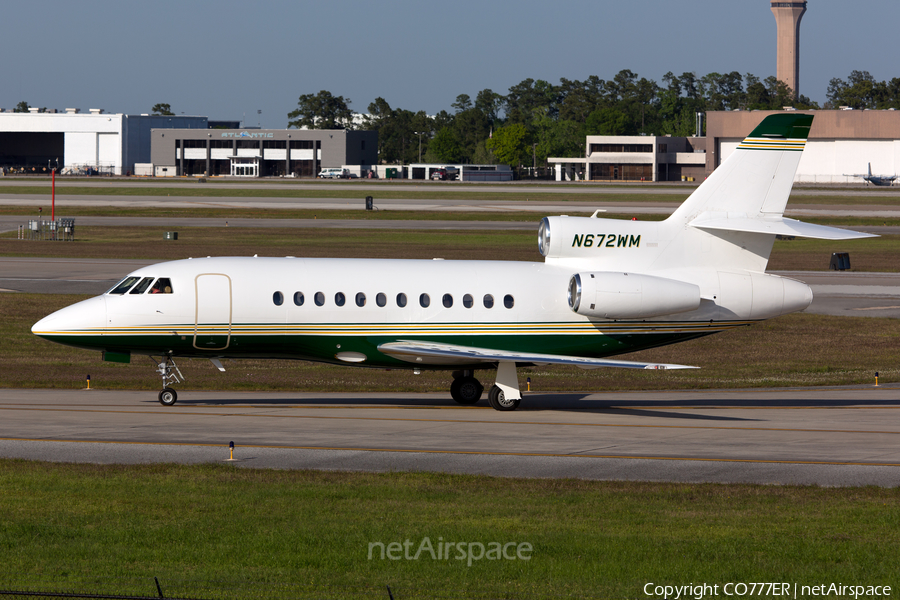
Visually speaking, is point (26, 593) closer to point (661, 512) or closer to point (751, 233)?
point (661, 512)

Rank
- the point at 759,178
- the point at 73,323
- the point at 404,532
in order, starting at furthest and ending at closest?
the point at 759,178
the point at 73,323
the point at 404,532

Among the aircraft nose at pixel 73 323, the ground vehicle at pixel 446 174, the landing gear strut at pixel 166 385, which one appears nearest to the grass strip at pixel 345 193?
the ground vehicle at pixel 446 174

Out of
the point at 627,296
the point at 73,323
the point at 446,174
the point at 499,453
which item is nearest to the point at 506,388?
the point at 627,296

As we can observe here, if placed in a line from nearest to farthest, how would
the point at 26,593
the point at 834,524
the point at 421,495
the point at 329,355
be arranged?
the point at 26,593 → the point at 834,524 → the point at 421,495 → the point at 329,355

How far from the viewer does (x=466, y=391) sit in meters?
27.0

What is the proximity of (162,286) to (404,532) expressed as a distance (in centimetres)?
1338

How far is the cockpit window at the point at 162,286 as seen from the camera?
24609mm

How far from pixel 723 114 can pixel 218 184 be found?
294 feet

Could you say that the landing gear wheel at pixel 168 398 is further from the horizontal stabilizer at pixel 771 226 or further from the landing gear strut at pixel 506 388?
the horizontal stabilizer at pixel 771 226

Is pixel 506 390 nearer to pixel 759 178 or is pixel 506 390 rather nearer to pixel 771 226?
pixel 771 226

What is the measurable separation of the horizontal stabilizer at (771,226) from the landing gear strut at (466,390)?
23.1 ft

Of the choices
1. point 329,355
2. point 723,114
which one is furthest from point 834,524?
point 723,114

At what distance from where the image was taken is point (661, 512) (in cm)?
1503

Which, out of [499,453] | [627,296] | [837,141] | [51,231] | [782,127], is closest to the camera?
[499,453]
